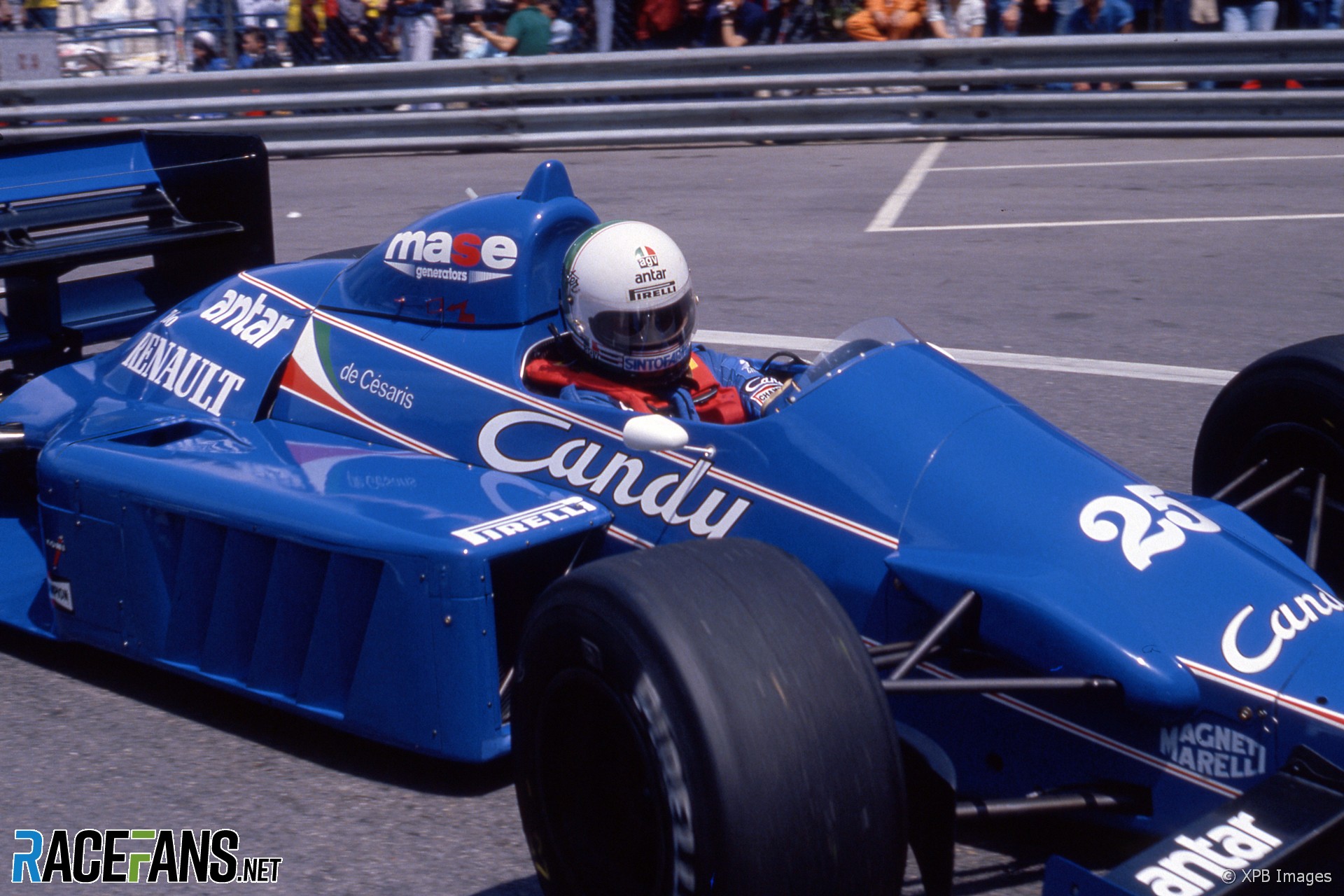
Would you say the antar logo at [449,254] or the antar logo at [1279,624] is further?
the antar logo at [449,254]

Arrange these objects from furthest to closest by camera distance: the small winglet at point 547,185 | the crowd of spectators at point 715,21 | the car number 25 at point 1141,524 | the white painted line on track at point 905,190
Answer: the crowd of spectators at point 715,21, the white painted line on track at point 905,190, the small winglet at point 547,185, the car number 25 at point 1141,524

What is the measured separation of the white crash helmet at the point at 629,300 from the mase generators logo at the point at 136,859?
54.6 inches

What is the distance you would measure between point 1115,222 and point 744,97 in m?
4.37

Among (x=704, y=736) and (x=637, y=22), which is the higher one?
(x=637, y=22)

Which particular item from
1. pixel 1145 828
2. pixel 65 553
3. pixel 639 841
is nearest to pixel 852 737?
pixel 639 841

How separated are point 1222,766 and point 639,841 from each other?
0.99 m

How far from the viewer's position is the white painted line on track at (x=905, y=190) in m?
8.91

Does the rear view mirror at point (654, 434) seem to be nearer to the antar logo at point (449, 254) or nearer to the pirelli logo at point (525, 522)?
the pirelli logo at point (525, 522)

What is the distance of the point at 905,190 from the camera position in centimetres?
985

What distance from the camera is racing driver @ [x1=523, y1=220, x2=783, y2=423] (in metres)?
3.55

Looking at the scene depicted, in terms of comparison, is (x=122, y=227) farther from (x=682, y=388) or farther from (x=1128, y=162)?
(x=1128, y=162)

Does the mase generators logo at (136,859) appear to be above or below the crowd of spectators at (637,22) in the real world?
below

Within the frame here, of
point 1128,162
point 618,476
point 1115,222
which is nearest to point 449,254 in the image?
point 618,476

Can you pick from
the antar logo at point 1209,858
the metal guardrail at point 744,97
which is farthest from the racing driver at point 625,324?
the metal guardrail at point 744,97
